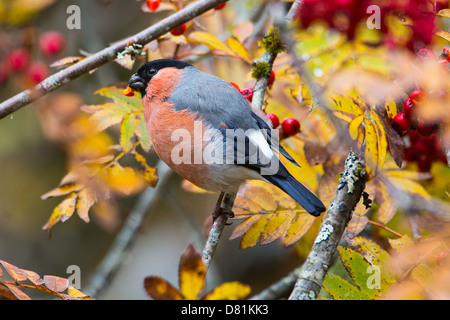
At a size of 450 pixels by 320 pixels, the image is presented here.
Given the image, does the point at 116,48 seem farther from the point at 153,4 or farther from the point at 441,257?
the point at 441,257

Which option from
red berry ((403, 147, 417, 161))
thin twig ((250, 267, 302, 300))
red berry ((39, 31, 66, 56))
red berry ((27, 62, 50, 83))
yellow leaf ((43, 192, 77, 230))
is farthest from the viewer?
red berry ((39, 31, 66, 56))

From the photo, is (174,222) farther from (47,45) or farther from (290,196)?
(290,196)

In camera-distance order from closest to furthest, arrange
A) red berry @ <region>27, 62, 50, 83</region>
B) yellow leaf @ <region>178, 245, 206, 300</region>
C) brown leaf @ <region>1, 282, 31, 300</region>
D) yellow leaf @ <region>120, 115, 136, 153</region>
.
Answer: yellow leaf @ <region>178, 245, 206, 300</region>, brown leaf @ <region>1, 282, 31, 300</region>, yellow leaf @ <region>120, 115, 136, 153</region>, red berry @ <region>27, 62, 50, 83</region>

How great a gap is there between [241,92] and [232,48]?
0.23m

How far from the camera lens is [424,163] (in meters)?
2.26

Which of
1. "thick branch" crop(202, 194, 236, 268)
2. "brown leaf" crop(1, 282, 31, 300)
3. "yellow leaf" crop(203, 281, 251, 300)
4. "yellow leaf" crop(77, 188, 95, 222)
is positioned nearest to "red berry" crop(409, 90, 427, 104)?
"thick branch" crop(202, 194, 236, 268)

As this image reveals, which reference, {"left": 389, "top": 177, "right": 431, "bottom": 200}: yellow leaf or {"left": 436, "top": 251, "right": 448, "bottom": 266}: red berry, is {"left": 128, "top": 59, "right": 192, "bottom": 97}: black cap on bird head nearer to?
{"left": 389, "top": 177, "right": 431, "bottom": 200}: yellow leaf

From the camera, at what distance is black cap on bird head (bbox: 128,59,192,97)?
2281 mm

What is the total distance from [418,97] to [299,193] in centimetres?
55

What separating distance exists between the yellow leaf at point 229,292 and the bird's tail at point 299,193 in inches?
24.3

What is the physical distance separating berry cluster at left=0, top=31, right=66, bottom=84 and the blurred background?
12mm
